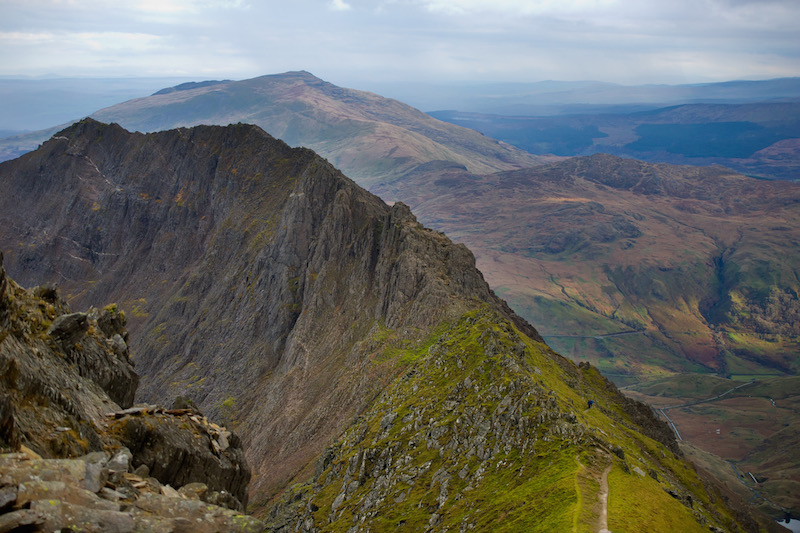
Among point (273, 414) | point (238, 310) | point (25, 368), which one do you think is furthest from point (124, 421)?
point (238, 310)

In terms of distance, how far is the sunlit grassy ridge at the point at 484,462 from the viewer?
53.7 m

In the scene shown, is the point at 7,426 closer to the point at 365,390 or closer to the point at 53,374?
the point at 53,374

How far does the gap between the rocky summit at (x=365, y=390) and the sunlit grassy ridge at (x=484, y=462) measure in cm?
29

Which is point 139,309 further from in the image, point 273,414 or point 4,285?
point 4,285

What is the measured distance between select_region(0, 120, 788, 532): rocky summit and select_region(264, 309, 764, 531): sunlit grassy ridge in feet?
0.94

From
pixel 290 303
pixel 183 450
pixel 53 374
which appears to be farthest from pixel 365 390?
pixel 53 374

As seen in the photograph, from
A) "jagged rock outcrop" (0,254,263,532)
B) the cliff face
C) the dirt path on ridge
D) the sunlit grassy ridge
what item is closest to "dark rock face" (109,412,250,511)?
"jagged rock outcrop" (0,254,263,532)

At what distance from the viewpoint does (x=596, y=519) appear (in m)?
47.9

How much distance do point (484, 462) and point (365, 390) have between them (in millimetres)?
48464

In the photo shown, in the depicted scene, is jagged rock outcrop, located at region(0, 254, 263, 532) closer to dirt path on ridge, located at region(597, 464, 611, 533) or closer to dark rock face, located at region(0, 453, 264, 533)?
dark rock face, located at region(0, 453, 264, 533)

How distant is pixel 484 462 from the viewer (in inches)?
2576

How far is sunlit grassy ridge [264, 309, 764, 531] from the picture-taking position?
2114 inches

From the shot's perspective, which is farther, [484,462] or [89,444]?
[484,462]

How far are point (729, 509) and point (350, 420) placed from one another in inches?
3474
